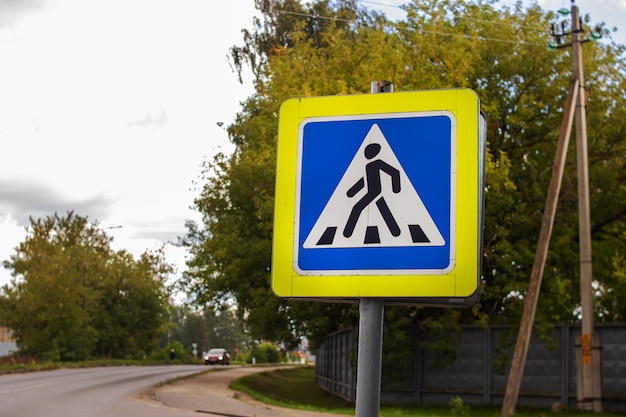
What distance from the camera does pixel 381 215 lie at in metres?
2.74

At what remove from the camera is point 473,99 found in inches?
112

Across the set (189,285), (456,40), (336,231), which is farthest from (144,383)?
(336,231)

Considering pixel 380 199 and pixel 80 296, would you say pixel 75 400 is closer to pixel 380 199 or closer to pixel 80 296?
pixel 380 199

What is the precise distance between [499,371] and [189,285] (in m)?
15.0

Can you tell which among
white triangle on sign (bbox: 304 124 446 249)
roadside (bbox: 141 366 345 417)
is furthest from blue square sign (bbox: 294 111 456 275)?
roadside (bbox: 141 366 345 417)

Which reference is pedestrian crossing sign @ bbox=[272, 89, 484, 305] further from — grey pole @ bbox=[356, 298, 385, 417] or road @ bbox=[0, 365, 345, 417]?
road @ bbox=[0, 365, 345, 417]

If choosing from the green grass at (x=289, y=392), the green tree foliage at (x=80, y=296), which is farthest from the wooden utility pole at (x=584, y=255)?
the green tree foliage at (x=80, y=296)

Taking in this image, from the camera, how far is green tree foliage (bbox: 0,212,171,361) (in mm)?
57188

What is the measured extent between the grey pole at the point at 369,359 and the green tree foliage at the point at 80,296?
182 feet

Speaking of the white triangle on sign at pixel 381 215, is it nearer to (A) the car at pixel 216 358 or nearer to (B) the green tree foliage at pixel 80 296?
(B) the green tree foliage at pixel 80 296

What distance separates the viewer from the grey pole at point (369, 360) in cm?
267

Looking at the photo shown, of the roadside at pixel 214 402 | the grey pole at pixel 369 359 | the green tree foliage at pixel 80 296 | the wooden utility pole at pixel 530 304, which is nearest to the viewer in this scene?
the grey pole at pixel 369 359

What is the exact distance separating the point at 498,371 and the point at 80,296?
4169 centimetres

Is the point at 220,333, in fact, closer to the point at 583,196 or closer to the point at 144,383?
the point at 144,383
